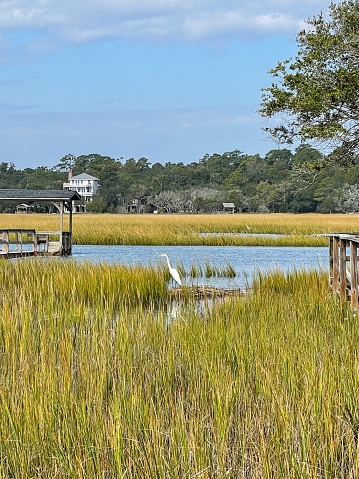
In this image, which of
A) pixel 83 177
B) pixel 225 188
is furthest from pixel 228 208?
pixel 83 177

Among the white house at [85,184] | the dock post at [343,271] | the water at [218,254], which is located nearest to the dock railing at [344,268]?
the dock post at [343,271]

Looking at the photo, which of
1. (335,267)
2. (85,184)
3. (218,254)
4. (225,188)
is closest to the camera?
(335,267)

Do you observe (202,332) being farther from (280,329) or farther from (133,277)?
(133,277)

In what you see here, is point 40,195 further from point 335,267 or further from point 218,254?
point 335,267

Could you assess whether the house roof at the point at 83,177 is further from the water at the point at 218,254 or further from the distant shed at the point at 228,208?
the water at the point at 218,254

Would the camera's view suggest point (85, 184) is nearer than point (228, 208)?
No

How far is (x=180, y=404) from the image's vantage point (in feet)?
12.1

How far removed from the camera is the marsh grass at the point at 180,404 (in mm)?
3162

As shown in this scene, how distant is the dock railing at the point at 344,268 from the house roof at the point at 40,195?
15.0 meters

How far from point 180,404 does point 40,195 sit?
22.5 meters

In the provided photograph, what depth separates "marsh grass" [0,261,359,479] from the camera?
3.16m

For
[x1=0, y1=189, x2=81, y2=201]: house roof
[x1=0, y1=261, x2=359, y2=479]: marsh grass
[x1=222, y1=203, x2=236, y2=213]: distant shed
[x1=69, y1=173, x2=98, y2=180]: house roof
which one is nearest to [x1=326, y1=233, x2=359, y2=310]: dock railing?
[x1=0, y1=261, x2=359, y2=479]: marsh grass

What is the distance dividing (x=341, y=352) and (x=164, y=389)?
1.55 meters

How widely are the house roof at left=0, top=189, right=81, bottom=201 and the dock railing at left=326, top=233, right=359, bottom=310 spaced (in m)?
15.0
